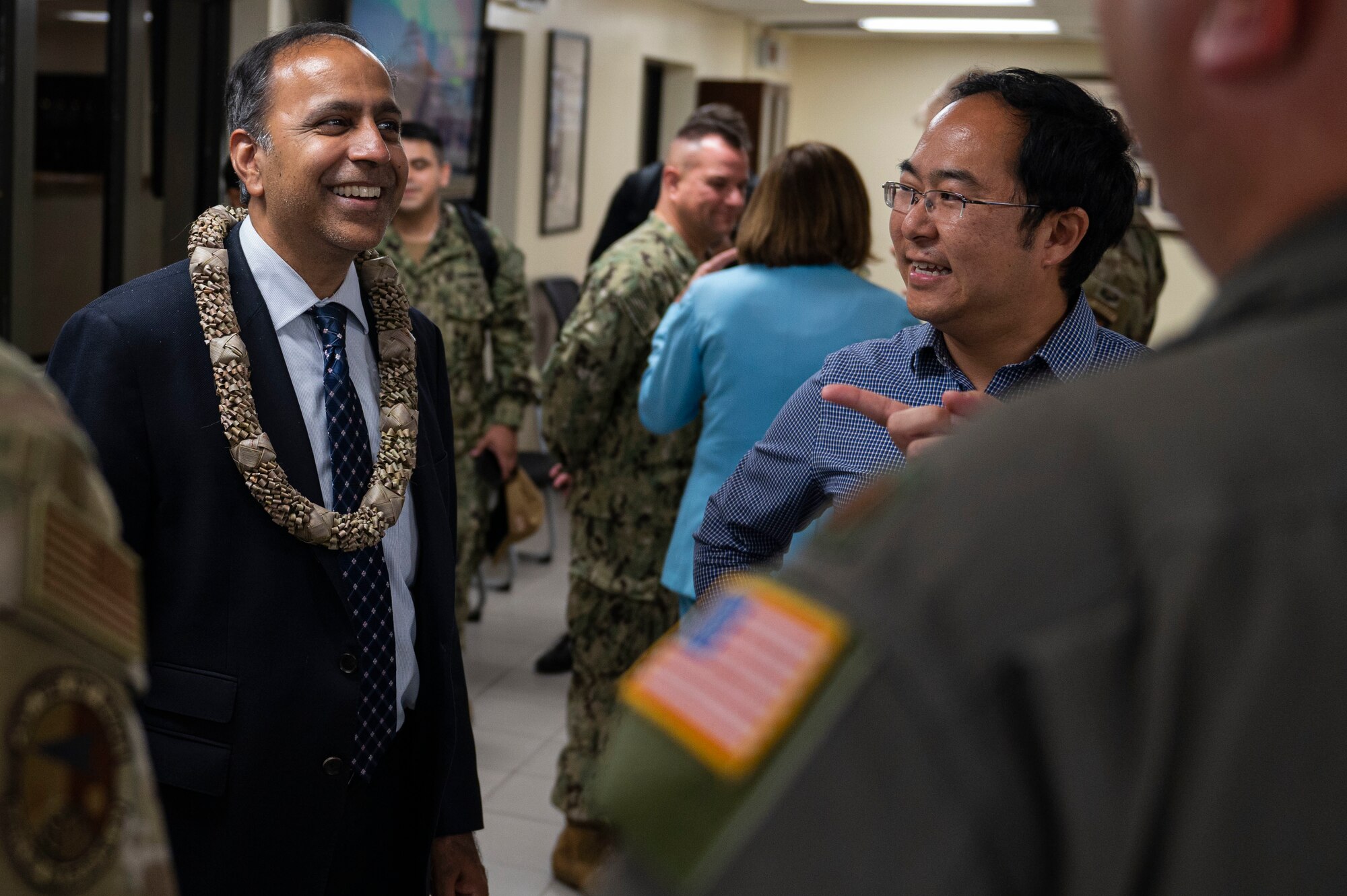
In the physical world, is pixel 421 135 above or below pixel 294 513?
above

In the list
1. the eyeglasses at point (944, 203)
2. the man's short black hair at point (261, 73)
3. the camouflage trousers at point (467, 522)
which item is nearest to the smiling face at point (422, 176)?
the camouflage trousers at point (467, 522)

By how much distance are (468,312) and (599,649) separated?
1.32 metres

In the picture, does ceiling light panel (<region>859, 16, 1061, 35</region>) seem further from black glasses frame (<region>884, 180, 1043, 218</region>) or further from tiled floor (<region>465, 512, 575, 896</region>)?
black glasses frame (<region>884, 180, 1043, 218</region>)

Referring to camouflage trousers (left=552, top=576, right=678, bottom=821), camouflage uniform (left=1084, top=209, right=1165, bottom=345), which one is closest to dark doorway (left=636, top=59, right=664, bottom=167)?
camouflage uniform (left=1084, top=209, right=1165, bottom=345)

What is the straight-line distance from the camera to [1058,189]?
1756 mm

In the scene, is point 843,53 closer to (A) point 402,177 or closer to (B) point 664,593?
(B) point 664,593

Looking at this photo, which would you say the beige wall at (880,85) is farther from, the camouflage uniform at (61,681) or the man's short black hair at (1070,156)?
the camouflage uniform at (61,681)

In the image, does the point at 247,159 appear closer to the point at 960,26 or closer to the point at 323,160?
the point at 323,160

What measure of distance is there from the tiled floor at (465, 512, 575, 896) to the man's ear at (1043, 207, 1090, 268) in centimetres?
231

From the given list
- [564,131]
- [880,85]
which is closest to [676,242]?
[564,131]

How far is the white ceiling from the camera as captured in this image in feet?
30.9

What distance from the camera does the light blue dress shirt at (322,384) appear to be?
176cm

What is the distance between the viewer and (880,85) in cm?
1283

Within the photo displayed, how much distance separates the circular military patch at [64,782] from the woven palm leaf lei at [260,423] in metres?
1.00
